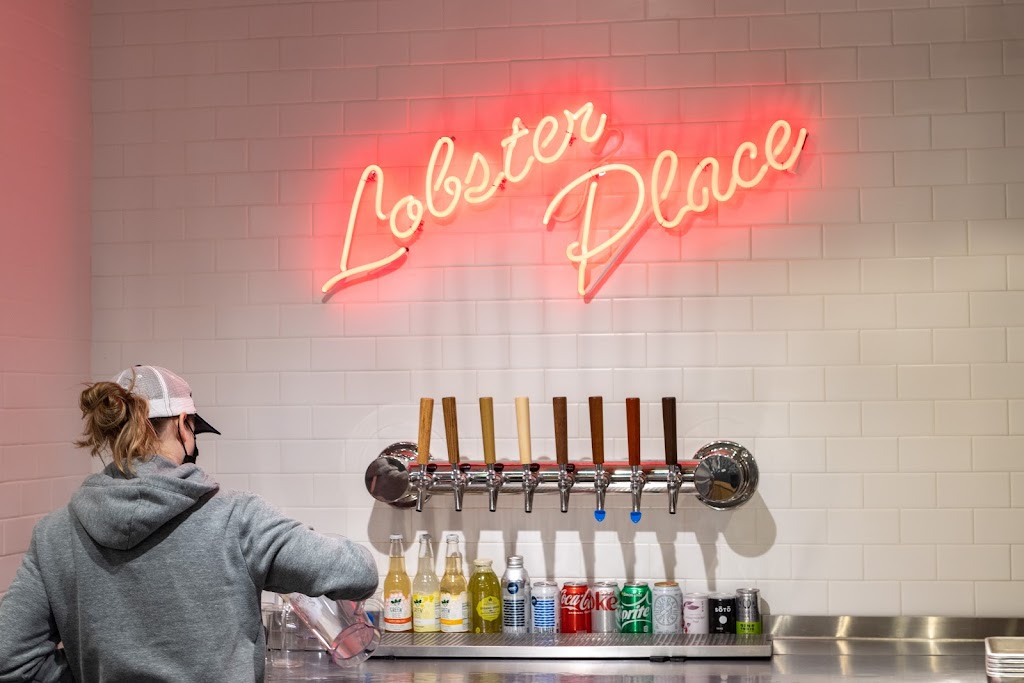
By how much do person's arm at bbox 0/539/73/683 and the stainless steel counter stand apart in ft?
3.04

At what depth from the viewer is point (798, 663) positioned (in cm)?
310

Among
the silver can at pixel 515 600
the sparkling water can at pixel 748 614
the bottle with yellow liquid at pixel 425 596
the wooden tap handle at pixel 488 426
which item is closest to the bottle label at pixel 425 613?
the bottle with yellow liquid at pixel 425 596

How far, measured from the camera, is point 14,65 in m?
3.41

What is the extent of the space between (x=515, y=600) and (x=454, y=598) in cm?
18

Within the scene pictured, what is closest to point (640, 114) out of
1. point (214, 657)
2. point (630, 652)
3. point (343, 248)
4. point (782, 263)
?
point (782, 263)

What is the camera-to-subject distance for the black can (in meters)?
3.29

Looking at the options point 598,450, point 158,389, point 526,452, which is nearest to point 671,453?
point 598,450

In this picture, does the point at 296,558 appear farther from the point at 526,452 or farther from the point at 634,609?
the point at 634,609

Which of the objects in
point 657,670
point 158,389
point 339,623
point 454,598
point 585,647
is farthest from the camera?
point 454,598

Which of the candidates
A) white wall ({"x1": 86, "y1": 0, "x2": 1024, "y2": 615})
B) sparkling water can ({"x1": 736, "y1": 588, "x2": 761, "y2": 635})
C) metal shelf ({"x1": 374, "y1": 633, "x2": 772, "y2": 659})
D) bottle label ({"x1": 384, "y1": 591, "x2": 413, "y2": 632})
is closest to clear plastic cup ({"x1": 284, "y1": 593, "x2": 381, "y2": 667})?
metal shelf ({"x1": 374, "y1": 633, "x2": 772, "y2": 659})

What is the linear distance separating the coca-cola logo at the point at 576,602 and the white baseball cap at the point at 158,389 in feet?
4.97

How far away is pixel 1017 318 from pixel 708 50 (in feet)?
3.96

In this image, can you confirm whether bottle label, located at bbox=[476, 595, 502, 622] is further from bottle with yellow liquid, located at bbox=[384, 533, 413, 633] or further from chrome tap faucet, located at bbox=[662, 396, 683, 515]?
chrome tap faucet, located at bbox=[662, 396, 683, 515]

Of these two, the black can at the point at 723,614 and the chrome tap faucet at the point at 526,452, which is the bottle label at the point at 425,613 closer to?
the chrome tap faucet at the point at 526,452
